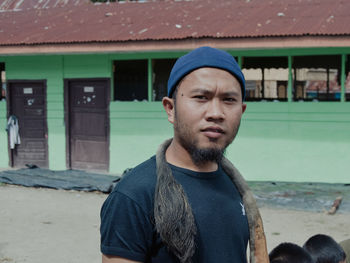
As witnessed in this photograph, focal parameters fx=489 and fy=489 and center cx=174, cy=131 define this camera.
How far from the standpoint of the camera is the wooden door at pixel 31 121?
39.4 ft

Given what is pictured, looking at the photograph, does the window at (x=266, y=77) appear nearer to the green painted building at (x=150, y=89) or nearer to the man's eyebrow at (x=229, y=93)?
the green painted building at (x=150, y=89)

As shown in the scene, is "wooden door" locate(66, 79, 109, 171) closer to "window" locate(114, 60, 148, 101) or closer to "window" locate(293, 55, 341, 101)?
"window" locate(114, 60, 148, 101)

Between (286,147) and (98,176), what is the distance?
3973 mm

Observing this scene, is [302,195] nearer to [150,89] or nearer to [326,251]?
[150,89]

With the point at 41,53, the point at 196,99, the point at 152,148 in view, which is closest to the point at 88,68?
the point at 41,53

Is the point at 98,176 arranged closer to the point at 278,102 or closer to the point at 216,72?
the point at 278,102

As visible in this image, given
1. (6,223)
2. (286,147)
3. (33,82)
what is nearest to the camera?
(6,223)

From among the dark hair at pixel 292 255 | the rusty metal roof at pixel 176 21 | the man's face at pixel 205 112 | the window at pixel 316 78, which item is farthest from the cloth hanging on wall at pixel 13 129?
the man's face at pixel 205 112

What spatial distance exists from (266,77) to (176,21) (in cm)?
245

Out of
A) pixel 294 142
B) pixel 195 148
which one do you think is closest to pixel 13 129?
pixel 294 142

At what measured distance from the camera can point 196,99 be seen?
5.28 feet

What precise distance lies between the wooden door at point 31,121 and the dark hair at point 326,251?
30.8 feet

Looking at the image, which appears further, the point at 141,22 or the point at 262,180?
the point at 141,22

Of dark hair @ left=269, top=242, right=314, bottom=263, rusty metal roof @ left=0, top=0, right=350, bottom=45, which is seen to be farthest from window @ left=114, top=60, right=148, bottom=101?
dark hair @ left=269, top=242, right=314, bottom=263
